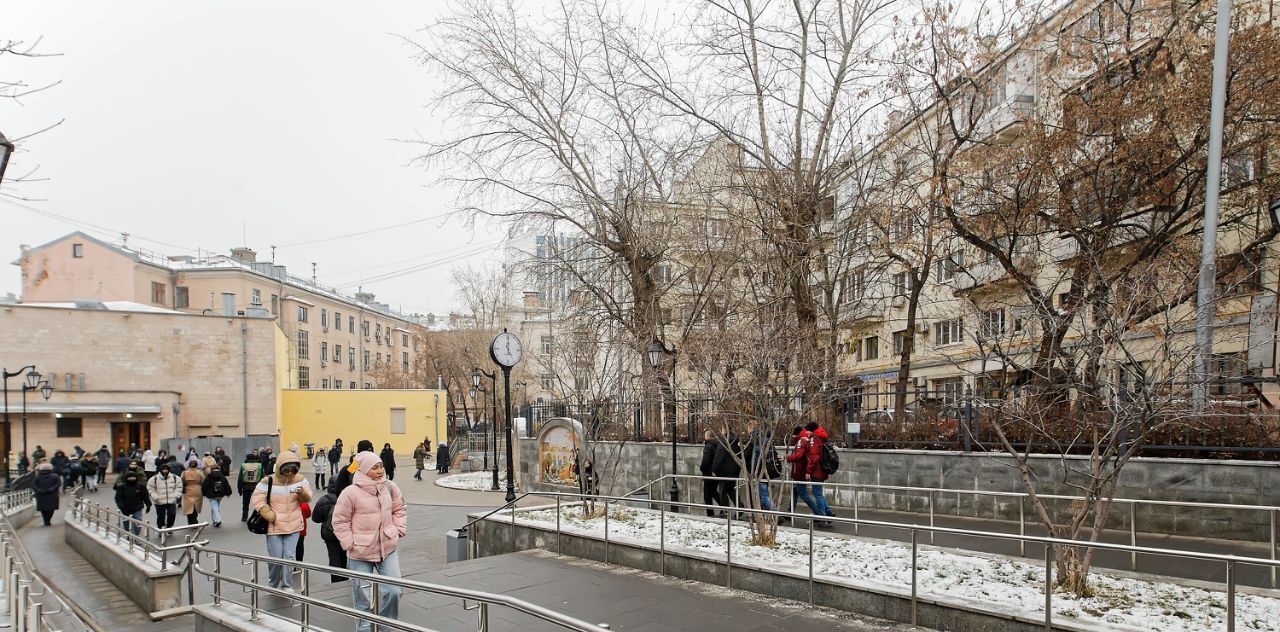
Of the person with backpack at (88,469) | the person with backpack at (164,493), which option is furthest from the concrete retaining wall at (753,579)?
the person with backpack at (88,469)

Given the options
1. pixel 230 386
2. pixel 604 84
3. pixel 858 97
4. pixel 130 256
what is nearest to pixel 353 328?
pixel 130 256

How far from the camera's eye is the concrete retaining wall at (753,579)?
7059 millimetres

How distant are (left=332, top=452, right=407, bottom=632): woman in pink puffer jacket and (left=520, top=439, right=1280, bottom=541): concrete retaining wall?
6.47 metres

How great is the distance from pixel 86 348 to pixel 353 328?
118ft

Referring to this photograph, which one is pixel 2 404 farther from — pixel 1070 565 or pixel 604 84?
pixel 1070 565

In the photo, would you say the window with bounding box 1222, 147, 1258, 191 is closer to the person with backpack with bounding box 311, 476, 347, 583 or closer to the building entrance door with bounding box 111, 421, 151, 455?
the person with backpack with bounding box 311, 476, 347, 583

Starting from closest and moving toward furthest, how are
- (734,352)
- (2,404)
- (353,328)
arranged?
(734,352) < (2,404) < (353,328)

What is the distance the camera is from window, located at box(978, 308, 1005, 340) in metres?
8.77

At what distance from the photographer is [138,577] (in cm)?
1148

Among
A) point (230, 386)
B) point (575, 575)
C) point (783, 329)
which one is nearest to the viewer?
point (575, 575)

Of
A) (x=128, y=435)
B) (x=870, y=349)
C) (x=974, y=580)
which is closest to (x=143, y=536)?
(x=974, y=580)

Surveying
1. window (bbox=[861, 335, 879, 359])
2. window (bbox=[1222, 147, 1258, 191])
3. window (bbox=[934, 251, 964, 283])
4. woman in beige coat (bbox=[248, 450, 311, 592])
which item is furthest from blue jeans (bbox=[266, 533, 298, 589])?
window (bbox=[861, 335, 879, 359])

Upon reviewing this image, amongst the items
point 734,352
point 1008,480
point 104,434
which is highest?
point 734,352

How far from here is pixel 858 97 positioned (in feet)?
59.7
